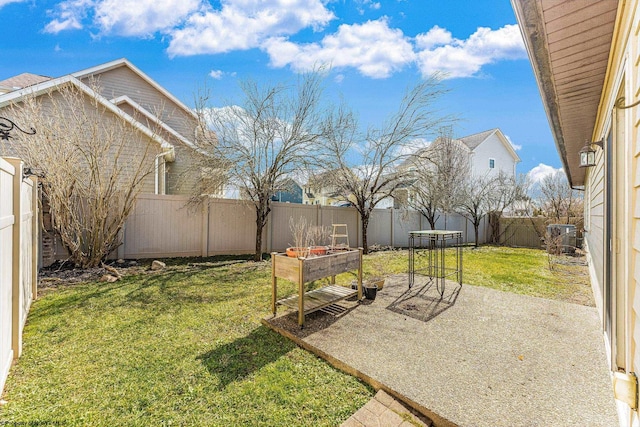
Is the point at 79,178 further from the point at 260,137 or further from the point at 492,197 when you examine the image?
the point at 492,197

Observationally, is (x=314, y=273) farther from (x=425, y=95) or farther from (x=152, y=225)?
(x=425, y=95)

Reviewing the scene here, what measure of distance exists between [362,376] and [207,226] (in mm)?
7048

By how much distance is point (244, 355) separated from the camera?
286cm

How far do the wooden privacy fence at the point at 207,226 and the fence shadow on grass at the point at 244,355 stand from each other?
5678 millimetres

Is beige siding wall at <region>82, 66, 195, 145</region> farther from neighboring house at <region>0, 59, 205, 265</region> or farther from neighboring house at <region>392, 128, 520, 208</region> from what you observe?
neighboring house at <region>392, 128, 520, 208</region>

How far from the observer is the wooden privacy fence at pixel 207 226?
759 cm

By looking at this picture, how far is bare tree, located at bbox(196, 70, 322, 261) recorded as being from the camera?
769cm

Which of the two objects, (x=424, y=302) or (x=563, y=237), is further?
(x=563, y=237)

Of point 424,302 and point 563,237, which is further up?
point 563,237

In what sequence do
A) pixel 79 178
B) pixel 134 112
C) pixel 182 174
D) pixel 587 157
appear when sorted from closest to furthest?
pixel 587 157, pixel 79 178, pixel 182 174, pixel 134 112

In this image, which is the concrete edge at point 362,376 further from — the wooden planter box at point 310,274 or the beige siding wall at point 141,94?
the beige siding wall at point 141,94

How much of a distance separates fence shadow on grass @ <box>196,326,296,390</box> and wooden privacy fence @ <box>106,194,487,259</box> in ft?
18.6

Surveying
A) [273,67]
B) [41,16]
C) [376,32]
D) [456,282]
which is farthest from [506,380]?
[41,16]

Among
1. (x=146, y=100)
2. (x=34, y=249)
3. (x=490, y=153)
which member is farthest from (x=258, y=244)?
(x=490, y=153)
